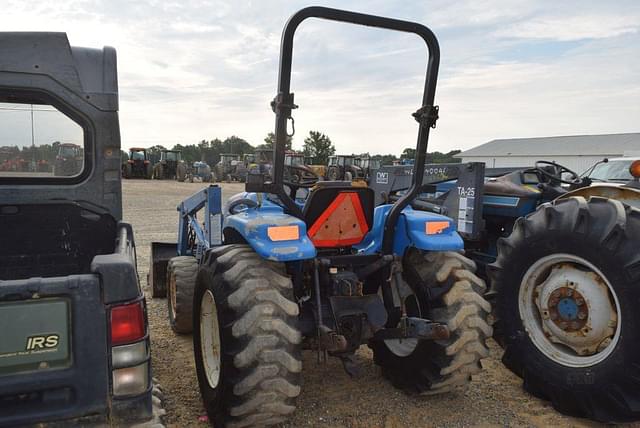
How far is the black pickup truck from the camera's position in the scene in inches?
79.3

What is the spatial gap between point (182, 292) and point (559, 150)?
5350 cm

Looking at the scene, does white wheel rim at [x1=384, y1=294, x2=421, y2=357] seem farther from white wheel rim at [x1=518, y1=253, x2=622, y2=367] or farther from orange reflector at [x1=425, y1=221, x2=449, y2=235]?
white wheel rim at [x1=518, y1=253, x2=622, y2=367]

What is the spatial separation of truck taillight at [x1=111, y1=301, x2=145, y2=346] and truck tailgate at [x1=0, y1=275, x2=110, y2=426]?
0.04 metres

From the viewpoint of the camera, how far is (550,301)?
378cm

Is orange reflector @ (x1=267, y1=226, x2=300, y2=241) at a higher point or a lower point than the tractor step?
higher

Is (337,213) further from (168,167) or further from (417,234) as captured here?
(168,167)

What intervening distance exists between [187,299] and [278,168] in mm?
2204

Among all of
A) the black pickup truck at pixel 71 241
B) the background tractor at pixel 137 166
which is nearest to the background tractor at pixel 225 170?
the background tractor at pixel 137 166

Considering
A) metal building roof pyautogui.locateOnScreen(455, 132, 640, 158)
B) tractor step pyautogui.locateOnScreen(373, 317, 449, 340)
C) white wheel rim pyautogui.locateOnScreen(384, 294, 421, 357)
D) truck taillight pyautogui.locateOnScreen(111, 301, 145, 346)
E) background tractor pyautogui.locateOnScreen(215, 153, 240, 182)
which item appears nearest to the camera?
truck taillight pyautogui.locateOnScreen(111, 301, 145, 346)

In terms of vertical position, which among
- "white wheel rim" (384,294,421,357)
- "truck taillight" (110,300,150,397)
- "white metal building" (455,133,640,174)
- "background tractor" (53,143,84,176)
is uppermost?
"white metal building" (455,133,640,174)

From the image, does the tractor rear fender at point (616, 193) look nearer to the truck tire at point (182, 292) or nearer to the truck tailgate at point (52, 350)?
the truck tire at point (182, 292)

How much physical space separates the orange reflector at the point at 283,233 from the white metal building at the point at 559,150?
143 ft

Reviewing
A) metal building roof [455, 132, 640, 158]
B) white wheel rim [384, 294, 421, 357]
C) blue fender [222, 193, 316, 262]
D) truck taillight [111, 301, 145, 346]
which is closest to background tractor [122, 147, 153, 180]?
white wheel rim [384, 294, 421, 357]

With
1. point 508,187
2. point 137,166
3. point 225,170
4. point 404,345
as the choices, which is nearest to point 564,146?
point 225,170
